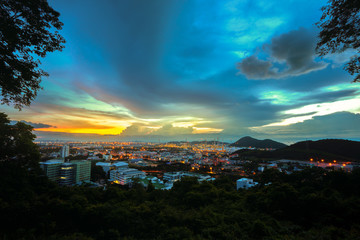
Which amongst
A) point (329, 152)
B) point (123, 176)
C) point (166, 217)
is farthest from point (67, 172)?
point (329, 152)

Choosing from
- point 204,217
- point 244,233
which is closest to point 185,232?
point 204,217

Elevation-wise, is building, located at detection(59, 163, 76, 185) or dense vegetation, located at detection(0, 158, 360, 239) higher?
dense vegetation, located at detection(0, 158, 360, 239)

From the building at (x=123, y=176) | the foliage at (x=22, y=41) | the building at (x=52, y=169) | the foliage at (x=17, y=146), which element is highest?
the foliage at (x=22, y=41)

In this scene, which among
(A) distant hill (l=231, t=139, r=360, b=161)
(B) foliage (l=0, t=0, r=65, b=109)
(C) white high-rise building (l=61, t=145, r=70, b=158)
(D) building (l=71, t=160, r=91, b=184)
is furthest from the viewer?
(C) white high-rise building (l=61, t=145, r=70, b=158)

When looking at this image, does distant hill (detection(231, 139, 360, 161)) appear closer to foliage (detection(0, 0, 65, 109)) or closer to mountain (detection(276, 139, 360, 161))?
mountain (detection(276, 139, 360, 161))

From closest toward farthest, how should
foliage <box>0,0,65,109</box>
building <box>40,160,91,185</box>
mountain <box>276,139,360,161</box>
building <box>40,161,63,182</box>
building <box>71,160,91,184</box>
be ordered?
foliage <box>0,0,65,109</box> < building <box>40,161,63,182</box> < building <box>40,160,91,185</box> < building <box>71,160,91,184</box> < mountain <box>276,139,360,161</box>

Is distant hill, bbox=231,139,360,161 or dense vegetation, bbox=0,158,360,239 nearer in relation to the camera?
dense vegetation, bbox=0,158,360,239

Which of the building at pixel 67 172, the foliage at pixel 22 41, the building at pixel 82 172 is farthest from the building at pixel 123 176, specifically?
the foliage at pixel 22 41

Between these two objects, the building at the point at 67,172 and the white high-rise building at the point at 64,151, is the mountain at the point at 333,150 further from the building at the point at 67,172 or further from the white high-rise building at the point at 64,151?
the white high-rise building at the point at 64,151

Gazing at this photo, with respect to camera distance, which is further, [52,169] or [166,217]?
[52,169]

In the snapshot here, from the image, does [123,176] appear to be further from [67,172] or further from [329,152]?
[329,152]

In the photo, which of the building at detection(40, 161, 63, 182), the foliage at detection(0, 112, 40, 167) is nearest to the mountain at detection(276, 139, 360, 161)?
the foliage at detection(0, 112, 40, 167)
